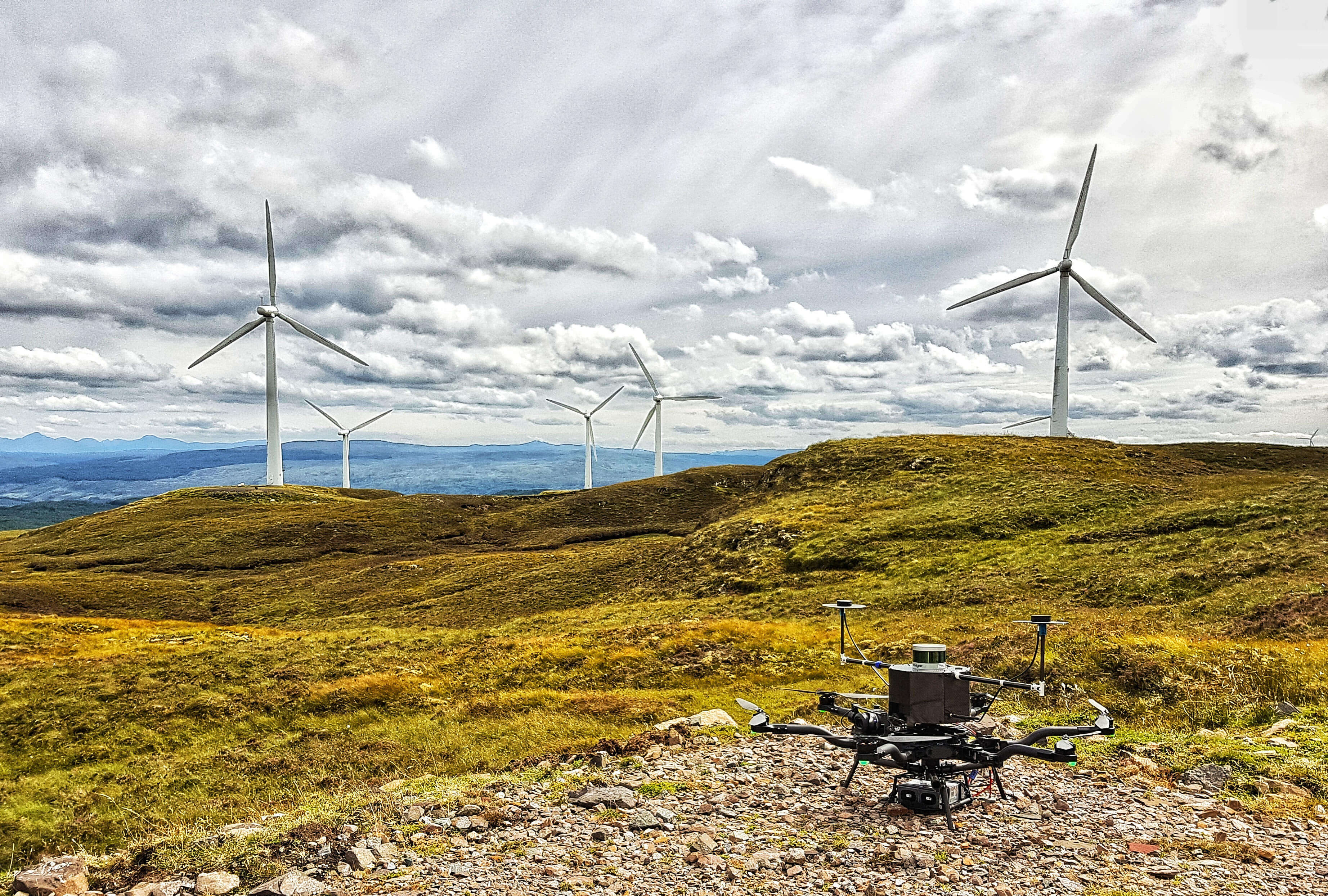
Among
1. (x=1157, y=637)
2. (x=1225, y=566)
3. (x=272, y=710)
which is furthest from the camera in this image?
(x=1225, y=566)

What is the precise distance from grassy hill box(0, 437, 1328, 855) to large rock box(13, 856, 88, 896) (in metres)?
6.02

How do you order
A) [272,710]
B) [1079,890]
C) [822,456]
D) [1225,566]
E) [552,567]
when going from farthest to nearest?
[822,456] → [552,567] → [1225,566] → [272,710] → [1079,890]

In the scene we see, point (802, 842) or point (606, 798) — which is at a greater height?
point (802, 842)

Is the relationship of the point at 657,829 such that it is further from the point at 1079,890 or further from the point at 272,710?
the point at 272,710

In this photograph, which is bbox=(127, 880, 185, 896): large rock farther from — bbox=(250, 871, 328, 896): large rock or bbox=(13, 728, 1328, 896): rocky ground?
bbox=(250, 871, 328, 896): large rock

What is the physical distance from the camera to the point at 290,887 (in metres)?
12.6

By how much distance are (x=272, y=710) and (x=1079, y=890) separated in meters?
32.3

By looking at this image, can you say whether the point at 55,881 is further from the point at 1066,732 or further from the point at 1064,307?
the point at 1064,307

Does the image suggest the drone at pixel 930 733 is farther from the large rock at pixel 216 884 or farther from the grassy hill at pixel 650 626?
the large rock at pixel 216 884

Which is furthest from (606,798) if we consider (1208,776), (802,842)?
(1208,776)

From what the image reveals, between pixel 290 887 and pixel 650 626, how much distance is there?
37490 mm

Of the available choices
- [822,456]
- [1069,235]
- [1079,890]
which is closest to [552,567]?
[822,456]

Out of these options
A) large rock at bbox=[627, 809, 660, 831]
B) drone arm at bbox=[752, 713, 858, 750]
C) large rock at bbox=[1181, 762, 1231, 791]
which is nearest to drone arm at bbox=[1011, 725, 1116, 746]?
drone arm at bbox=[752, 713, 858, 750]

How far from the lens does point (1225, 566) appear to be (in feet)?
144
